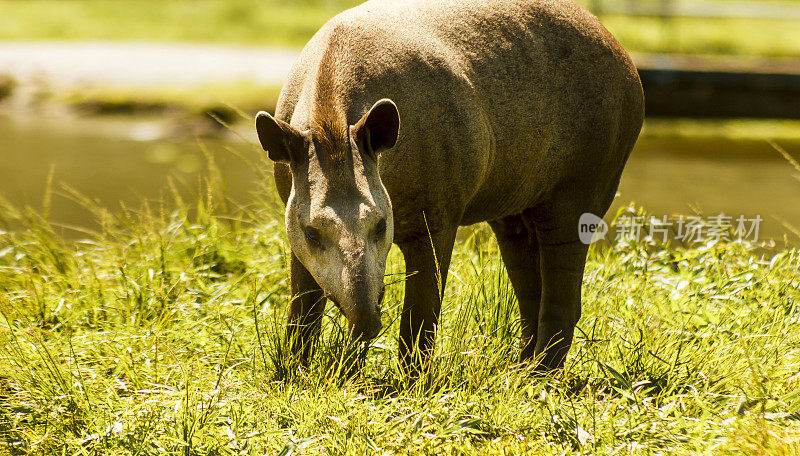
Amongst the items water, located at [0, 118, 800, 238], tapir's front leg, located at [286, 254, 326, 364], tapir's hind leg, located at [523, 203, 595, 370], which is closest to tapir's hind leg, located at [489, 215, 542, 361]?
tapir's hind leg, located at [523, 203, 595, 370]

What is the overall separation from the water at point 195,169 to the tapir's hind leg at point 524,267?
3.88 metres

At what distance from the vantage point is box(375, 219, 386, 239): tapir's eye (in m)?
3.21

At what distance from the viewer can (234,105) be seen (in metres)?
9.55

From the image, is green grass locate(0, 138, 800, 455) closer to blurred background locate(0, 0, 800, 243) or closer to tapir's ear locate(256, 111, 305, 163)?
tapir's ear locate(256, 111, 305, 163)

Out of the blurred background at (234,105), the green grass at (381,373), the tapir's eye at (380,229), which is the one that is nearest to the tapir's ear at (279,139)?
the tapir's eye at (380,229)

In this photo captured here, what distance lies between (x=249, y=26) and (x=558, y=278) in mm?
15785

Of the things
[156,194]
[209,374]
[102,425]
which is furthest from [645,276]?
[156,194]

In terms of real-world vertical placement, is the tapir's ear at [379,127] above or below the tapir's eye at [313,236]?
above

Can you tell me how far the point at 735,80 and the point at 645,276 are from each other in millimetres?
9126

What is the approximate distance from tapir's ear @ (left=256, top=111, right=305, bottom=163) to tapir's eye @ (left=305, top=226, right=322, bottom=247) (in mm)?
271

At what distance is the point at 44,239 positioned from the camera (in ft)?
17.5

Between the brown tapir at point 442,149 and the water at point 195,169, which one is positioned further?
the water at point 195,169

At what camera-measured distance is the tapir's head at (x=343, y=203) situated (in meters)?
3.15

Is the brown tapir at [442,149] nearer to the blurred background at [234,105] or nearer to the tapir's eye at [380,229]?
the tapir's eye at [380,229]
